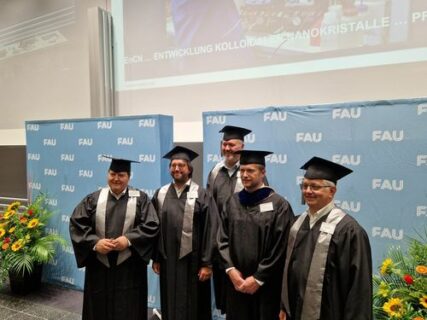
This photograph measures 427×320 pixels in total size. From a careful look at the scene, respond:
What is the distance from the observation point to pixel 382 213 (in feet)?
8.23

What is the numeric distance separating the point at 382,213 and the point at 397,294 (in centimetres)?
67

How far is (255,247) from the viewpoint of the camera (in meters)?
2.02

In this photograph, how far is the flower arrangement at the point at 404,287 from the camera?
1.87 meters

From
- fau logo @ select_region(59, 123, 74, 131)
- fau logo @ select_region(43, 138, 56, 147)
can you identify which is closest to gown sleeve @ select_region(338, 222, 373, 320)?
fau logo @ select_region(59, 123, 74, 131)

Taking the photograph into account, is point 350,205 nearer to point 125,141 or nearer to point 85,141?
point 125,141

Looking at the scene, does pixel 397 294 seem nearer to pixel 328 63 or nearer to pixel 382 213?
pixel 382 213

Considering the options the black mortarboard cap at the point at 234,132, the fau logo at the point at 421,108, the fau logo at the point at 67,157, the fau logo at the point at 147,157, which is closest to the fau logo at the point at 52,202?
the fau logo at the point at 67,157

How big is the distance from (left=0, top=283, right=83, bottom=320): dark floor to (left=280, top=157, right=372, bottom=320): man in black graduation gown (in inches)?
97.6

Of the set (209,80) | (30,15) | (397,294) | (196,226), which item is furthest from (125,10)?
(397,294)

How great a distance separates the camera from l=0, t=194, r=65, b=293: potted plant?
357cm

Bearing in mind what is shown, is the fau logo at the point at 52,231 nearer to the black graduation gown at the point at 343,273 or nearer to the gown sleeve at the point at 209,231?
the gown sleeve at the point at 209,231

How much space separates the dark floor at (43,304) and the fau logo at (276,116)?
8.94ft

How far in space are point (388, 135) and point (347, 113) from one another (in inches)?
13.9

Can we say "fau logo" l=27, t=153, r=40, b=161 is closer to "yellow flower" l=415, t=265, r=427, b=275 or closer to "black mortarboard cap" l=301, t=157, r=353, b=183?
"black mortarboard cap" l=301, t=157, r=353, b=183
